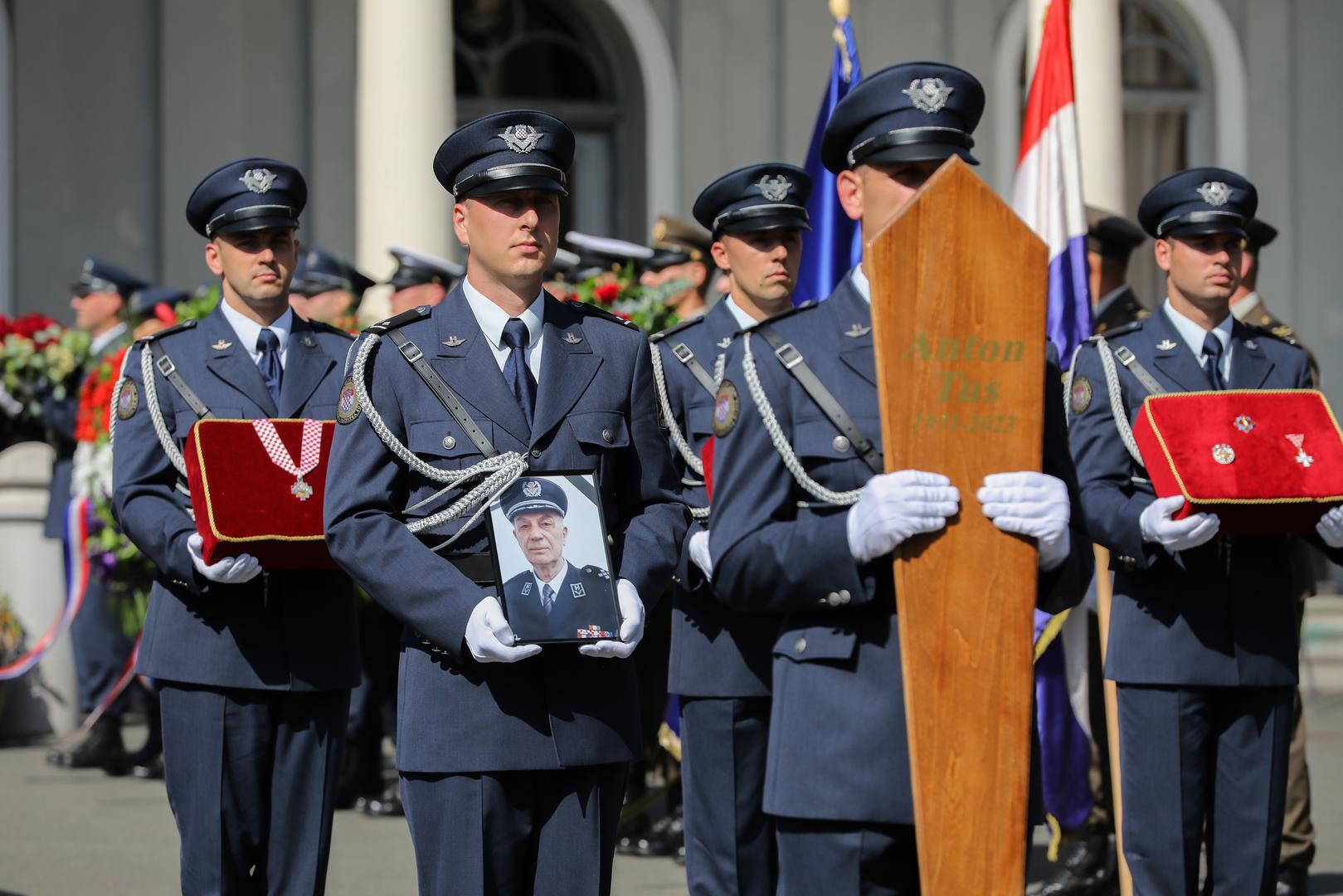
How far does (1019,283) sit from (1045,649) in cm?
333

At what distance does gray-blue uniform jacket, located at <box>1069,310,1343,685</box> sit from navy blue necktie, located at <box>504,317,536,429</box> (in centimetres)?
170

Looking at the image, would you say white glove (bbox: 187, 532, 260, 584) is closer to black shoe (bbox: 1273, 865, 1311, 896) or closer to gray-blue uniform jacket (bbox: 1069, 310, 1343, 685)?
gray-blue uniform jacket (bbox: 1069, 310, 1343, 685)

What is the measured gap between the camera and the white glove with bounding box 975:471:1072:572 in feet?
10.1

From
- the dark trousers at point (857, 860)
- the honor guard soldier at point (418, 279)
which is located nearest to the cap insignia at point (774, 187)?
the dark trousers at point (857, 860)

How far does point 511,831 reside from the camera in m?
3.75

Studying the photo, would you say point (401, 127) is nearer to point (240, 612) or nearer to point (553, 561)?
point (240, 612)

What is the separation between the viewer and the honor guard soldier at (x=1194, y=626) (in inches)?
194

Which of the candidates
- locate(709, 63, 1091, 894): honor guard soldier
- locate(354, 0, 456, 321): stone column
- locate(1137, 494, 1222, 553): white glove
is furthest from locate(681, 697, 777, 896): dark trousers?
locate(354, 0, 456, 321): stone column

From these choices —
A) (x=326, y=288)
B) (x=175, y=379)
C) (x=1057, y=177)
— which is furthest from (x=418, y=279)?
(x=175, y=379)

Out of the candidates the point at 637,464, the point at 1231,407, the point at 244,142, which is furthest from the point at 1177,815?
the point at 244,142

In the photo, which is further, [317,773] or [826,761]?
[317,773]

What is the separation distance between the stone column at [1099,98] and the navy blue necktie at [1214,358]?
661cm

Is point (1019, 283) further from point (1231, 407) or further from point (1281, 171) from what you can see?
point (1281, 171)

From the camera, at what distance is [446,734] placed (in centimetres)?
372
